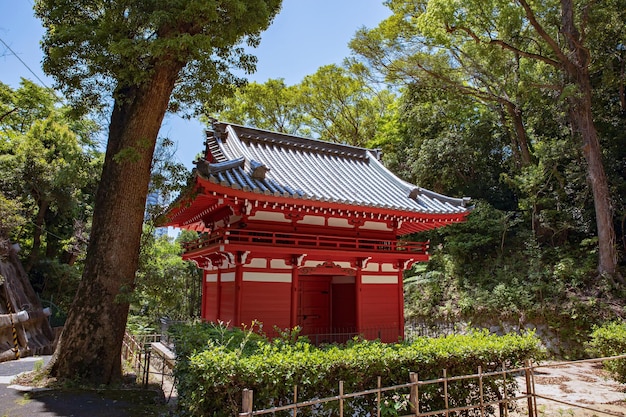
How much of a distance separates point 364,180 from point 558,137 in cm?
1228

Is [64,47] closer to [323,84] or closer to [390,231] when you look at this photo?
[390,231]

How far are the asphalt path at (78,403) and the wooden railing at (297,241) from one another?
365cm

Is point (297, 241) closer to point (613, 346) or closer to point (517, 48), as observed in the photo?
point (613, 346)

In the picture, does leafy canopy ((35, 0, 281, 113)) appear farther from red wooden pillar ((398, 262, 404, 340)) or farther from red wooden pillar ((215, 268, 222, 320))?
red wooden pillar ((398, 262, 404, 340))

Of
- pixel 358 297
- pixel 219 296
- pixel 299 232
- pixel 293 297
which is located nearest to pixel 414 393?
pixel 293 297

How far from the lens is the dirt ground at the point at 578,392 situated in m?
8.81

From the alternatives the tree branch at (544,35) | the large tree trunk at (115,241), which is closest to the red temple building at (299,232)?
the large tree trunk at (115,241)

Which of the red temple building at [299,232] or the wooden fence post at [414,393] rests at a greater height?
the red temple building at [299,232]

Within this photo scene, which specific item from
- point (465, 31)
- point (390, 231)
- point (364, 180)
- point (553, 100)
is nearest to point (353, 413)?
point (390, 231)

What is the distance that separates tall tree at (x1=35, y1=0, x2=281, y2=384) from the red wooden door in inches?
212

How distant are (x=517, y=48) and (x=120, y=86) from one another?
52.3 feet

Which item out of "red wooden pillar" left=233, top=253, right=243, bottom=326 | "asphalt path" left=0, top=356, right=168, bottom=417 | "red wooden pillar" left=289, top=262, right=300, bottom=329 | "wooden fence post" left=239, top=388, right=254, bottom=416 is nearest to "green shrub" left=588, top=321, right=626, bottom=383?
"red wooden pillar" left=289, top=262, right=300, bottom=329

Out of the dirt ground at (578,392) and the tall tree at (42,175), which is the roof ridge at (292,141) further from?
the dirt ground at (578,392)

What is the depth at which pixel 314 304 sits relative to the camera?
12773 mm
